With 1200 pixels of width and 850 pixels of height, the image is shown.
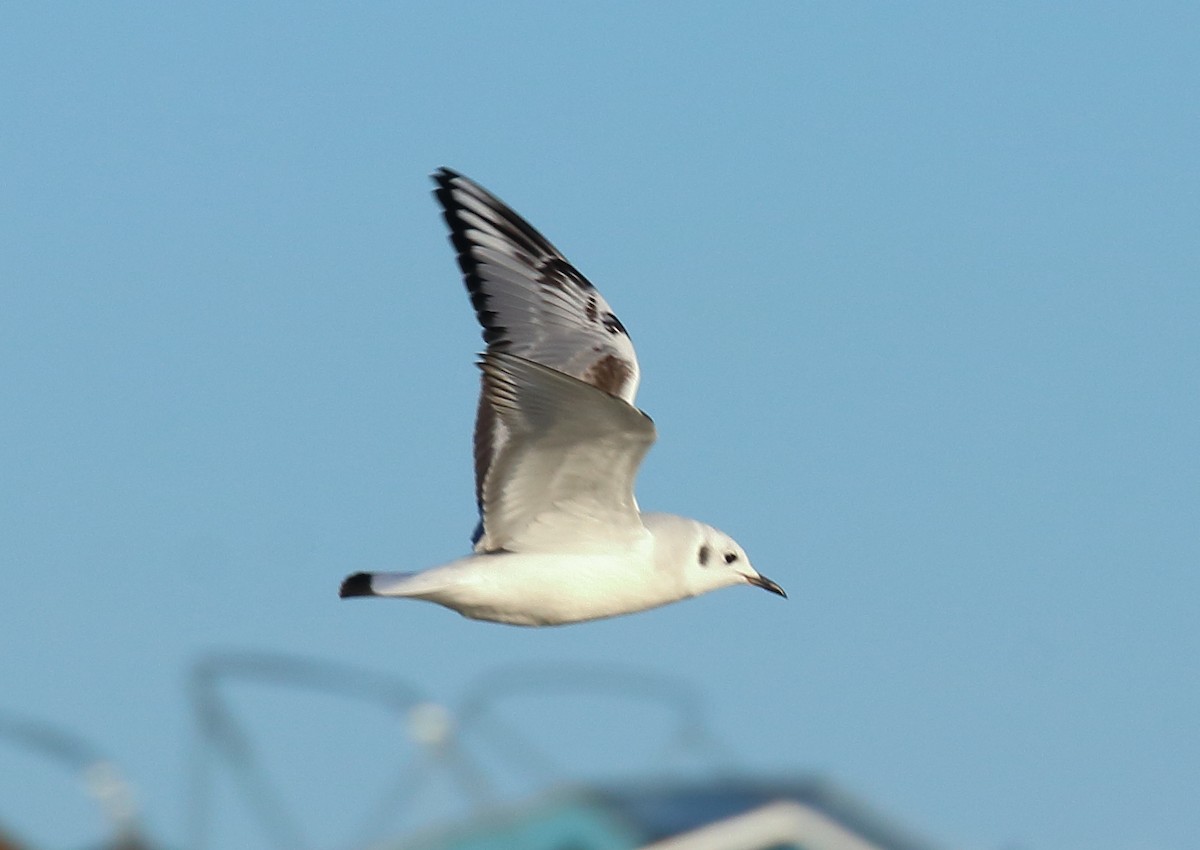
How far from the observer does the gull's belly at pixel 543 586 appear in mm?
14023

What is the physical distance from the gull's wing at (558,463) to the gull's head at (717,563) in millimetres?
361

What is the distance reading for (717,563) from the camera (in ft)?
47.9

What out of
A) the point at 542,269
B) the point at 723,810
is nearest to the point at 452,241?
the point at 542,269

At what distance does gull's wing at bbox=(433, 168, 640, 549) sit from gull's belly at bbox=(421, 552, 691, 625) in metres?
0.71

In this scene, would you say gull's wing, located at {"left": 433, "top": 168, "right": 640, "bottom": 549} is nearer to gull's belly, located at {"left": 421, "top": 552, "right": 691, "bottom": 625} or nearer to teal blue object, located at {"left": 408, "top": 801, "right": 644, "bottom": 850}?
gull's belly, located at {"left": 421, "top": 552, "right": 691, "bottom": 625}

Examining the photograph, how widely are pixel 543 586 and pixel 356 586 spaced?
2.60ft

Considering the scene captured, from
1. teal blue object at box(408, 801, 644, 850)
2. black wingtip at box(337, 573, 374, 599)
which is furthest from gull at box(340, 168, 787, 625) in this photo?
teal blue object at box(408, 801, 644, 850)

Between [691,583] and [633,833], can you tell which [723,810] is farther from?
[691,583]

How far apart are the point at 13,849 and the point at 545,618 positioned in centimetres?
404

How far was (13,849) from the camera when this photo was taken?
1677cm

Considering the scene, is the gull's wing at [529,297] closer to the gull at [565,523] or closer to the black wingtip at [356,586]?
the gull at [565,523]

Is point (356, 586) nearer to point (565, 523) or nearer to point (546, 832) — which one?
point (565, 523)

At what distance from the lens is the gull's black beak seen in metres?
14.8

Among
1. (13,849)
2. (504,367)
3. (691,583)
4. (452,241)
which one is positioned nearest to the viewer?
(504,367)
